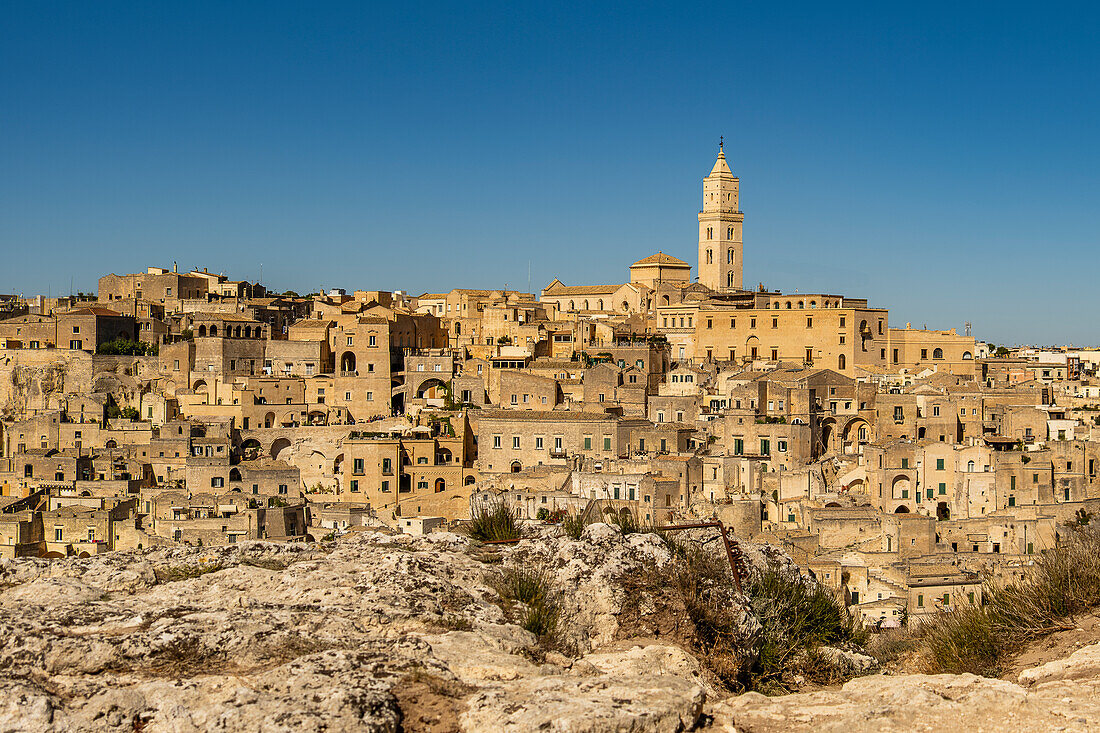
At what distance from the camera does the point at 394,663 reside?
5512mm

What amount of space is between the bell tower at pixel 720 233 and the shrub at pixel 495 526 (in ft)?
198

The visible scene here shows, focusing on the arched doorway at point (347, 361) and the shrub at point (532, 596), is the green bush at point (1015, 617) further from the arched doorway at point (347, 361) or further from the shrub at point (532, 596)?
the arched doorway at point (347, 361)

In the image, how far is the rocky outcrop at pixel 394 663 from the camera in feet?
16.0

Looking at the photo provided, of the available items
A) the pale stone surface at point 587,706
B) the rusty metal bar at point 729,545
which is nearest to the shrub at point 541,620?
the pale stone surface at point 587,706

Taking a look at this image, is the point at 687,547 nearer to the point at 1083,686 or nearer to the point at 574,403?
the point at 1083,686

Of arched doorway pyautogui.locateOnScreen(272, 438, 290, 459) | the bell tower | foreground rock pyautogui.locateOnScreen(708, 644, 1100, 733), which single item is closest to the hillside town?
arched doorway pyautogui.locateOnScreen(272, 438, 290, 459)

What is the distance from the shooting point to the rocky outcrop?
4.88 meters

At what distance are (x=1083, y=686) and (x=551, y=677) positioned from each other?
2.66 m

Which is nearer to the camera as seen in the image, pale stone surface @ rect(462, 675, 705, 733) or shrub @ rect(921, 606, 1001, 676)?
pale stone surface @ rect(462, 675, 705, 733)

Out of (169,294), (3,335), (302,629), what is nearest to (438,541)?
(302,629)

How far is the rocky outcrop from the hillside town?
53.7 feet

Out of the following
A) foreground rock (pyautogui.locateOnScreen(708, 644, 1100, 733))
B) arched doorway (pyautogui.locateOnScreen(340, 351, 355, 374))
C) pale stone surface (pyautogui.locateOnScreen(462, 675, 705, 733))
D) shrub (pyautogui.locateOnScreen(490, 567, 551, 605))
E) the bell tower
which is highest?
the bell tower

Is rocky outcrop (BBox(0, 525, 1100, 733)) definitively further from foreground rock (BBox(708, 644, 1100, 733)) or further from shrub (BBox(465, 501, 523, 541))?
shrub (BBox(465, 501, 523, 541))

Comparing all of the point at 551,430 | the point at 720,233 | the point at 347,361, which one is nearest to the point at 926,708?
the point at 551,430
